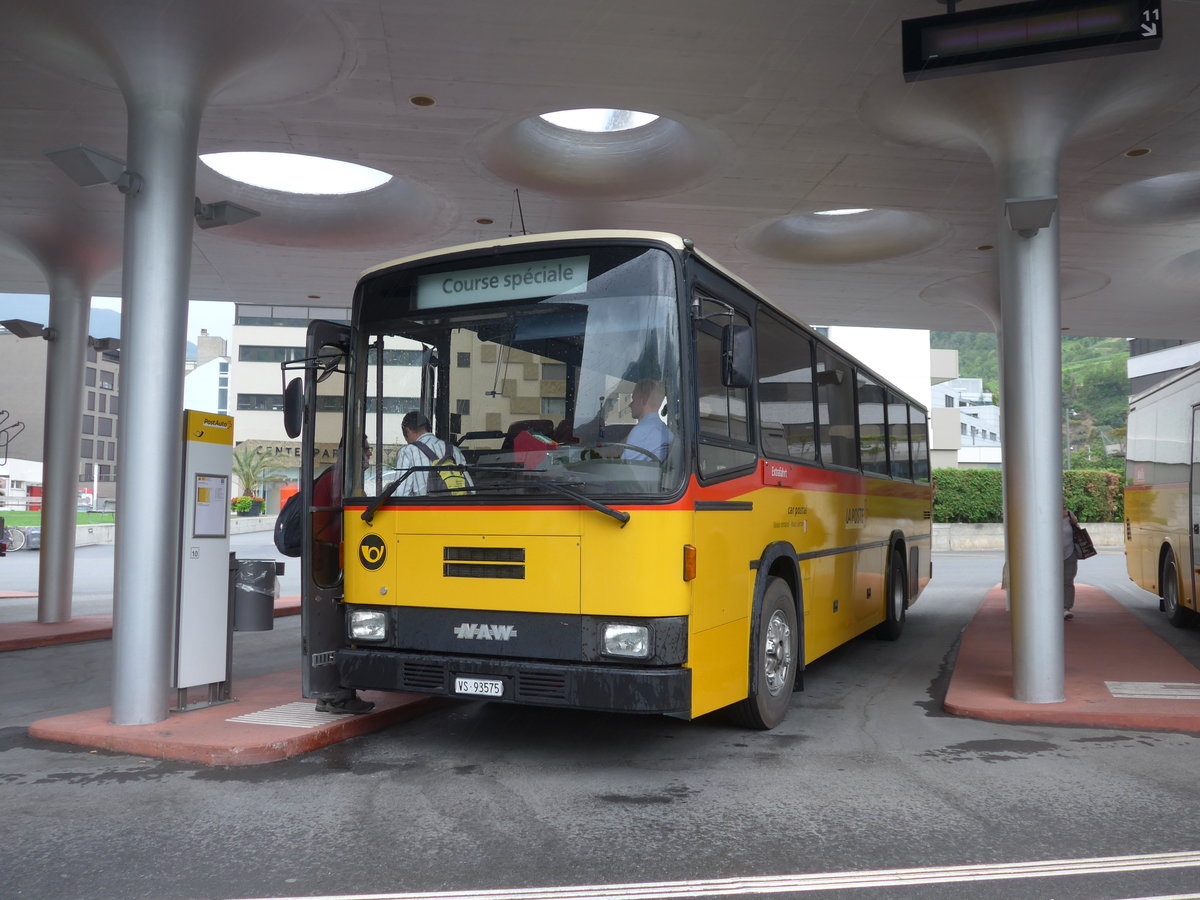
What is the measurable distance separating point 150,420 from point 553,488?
3.32 m

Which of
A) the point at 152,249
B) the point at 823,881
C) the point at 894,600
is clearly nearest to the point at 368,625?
the point at 152,249

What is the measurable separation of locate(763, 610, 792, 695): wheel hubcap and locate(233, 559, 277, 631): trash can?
404 cm

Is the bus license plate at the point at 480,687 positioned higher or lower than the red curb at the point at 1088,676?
higher

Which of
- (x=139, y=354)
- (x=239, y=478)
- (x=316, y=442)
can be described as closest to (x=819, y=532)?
(x=316, y=442)

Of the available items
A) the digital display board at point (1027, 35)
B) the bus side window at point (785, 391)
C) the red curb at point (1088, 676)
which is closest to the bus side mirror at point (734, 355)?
the bus side window at point (785, 391)

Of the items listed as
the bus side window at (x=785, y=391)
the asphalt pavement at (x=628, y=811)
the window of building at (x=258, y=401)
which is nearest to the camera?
the asphalt pavement at (x=628, y=811)

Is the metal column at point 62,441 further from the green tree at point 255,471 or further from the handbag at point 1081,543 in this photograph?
the green tree at point 255,471

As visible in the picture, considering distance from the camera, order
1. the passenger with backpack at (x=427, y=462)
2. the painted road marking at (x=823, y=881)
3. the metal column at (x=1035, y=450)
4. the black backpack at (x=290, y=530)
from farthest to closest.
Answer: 1. the metal column at (x=1035, y=450)
2. the black backpack at (x=290, y=530)
3. the passenger with backpack at (x=427, y=462)
4. the painted road marking at (x=823, y=881)

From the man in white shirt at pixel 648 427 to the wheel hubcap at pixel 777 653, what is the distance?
78.9 inches

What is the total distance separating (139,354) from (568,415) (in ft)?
11.3

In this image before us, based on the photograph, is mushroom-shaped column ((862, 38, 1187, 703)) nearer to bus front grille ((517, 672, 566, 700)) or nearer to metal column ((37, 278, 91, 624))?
bus front grille ((517, 672, 566, 700))

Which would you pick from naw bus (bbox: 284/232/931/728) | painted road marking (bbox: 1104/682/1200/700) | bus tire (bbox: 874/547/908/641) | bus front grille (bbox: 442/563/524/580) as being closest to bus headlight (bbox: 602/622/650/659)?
naw bus (bbox: 284/232/931/728)

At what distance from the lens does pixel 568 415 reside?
20.7 ft

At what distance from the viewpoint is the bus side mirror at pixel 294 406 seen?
7008mm
